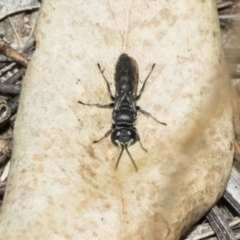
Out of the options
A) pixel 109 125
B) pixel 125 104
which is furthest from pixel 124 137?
pixel 125 104

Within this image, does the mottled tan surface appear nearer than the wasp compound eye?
Yes

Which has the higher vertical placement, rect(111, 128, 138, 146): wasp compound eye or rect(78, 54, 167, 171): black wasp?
rect(78, 54, 167, 171): black wasp

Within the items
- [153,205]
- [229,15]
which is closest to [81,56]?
[153,205]

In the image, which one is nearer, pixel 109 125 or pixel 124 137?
pixel 124 137

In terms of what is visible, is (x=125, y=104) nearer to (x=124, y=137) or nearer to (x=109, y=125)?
(x=109, y=125)

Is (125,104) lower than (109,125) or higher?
higher
